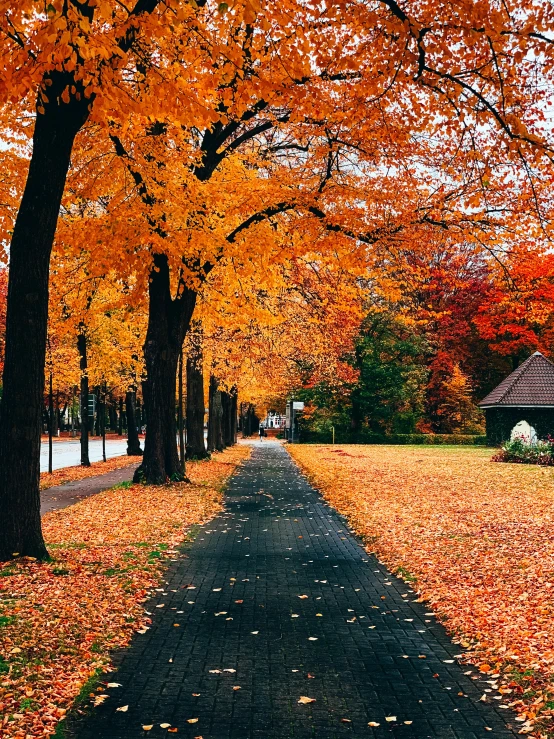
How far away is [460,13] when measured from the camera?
26.5ft

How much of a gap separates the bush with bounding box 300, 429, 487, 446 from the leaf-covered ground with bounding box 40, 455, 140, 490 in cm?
2898

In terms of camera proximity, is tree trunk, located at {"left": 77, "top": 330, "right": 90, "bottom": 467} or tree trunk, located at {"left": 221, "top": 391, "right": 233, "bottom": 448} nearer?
tree trunk, located at {"left": 77, "top": 330, "right": 90, "bottom": 467}

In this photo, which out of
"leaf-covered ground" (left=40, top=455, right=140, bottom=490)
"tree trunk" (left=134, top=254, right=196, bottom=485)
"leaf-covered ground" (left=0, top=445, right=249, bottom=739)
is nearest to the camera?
"leaf-covered ground" (left=0, top=445, right=249, bottom=739)

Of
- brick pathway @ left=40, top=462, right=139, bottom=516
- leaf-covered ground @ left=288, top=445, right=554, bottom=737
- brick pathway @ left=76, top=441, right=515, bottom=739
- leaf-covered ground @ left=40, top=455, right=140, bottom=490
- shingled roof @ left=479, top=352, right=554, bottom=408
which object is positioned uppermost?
shingled roof @ left=479, top=352, right=554, bottom=408

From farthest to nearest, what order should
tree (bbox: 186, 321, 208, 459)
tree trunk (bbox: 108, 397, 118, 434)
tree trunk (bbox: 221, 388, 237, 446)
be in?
tree trunk (bbox: 108, 397, 118, 434) < tree trunk (bbox: 221, 388, 237, 446) < tree (bbox: 186, 321, 208, 459)

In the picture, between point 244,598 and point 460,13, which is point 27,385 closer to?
point 244,598

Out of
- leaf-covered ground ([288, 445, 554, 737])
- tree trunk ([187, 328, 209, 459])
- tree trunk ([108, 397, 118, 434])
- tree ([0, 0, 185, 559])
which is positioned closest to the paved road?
tree trunk ([187, 328, 209, 459])

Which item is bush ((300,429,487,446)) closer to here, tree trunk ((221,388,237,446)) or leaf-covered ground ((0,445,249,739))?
tree trunk ((221,388,237,446))

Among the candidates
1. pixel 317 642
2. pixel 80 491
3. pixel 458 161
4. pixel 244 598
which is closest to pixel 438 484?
pixel 80 491

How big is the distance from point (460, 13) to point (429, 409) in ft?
187

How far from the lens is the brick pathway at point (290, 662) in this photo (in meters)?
4.61

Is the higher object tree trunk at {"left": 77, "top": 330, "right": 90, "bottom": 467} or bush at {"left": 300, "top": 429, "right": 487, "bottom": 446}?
tree trunk at {"left": 77, "top": 330, "right": 90, "bottom": 467}

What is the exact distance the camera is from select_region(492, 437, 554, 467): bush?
2812cm

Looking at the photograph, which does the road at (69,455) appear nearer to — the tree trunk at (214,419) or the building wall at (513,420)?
the tree trunk at (214,419)
